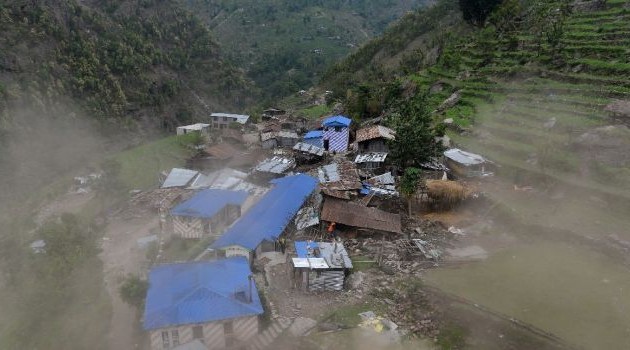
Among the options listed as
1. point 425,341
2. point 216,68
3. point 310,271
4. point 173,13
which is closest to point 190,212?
point 310,271

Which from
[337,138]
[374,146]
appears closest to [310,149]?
[337,138]

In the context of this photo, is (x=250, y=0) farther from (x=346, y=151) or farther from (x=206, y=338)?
(x=206, y=338)

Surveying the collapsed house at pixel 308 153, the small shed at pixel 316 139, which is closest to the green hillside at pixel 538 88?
the small shed at pixel 316 139

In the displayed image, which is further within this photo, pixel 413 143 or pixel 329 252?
pixel 413 143

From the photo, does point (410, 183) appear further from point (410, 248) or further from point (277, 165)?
point (277, 165)

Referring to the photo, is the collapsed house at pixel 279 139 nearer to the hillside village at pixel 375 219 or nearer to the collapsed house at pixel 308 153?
the hillside village at pixel 375 219
